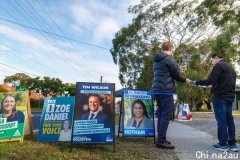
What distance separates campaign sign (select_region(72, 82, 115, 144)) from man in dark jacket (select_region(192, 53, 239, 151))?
2.05 meters

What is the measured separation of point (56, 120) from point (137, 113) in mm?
1772

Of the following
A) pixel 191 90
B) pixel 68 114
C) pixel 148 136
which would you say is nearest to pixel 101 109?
pixel 68 114

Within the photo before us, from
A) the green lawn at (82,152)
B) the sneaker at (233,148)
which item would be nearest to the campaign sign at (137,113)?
the green lawn at (82,152)

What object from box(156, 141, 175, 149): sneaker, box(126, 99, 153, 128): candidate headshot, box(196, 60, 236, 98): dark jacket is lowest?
box(156, 141, 175, 149): sneaker

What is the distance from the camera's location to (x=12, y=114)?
662 centimetres

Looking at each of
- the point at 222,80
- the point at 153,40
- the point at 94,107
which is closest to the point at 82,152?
the point at 94,107

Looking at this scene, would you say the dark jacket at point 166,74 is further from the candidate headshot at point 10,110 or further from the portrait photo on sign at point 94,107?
the candidate headshot at point 10,110

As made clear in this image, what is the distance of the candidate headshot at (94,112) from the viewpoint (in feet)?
19.1

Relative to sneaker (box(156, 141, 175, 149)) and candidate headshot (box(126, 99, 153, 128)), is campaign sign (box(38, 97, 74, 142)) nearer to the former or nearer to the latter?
candidate headshot (box(126, 99, 153, 128))

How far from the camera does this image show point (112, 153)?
216 inches

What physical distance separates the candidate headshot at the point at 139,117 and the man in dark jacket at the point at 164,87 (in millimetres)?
729

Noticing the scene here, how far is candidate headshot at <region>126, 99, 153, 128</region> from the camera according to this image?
714cm

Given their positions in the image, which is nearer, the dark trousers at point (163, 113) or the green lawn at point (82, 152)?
the green lawn at point (82, 152)

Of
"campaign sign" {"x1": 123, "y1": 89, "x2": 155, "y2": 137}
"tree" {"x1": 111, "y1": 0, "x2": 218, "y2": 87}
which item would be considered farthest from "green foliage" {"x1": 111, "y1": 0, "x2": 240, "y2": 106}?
"campaign sign" {"x1": 123, "y1": 89, "x2": 155, "y2": 137}
